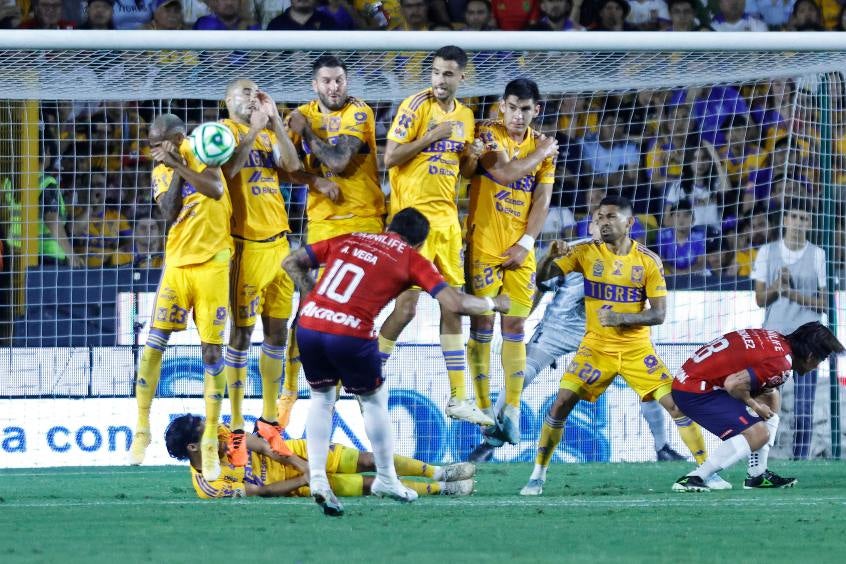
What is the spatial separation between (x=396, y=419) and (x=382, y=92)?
121 inches

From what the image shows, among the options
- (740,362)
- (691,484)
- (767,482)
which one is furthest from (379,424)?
(767,482)

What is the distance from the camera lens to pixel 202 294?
31.4ft

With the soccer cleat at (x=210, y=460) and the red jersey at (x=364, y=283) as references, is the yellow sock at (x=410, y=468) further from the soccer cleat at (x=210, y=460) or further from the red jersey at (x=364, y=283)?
the red jersey at (x=364, y=283)

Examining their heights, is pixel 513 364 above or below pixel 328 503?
above

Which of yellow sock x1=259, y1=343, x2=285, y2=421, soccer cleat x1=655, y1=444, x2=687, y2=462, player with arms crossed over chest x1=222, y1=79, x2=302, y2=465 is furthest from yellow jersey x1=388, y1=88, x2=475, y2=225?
soccer cleat x1=655, y1=444, x2=687, y2=462

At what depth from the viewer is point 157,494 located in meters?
9.70

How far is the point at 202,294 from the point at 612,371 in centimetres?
306

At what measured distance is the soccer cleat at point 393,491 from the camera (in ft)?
27.2

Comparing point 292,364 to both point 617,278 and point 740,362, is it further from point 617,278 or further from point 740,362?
point 740,362

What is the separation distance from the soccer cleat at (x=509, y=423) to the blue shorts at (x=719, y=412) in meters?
1.25

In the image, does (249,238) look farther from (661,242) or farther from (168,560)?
(661,242)

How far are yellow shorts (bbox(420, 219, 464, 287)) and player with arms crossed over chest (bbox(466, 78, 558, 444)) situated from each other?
351mm

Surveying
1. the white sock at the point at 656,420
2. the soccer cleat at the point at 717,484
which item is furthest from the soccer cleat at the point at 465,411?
the white sock at the point at 656,420

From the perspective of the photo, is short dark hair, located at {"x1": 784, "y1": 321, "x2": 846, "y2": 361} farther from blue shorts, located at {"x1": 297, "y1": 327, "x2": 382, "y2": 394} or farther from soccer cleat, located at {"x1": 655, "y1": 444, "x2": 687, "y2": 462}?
blue shorts, located at {"x1": 297, "y1": 327, "x2": 382, "y2": 394}
